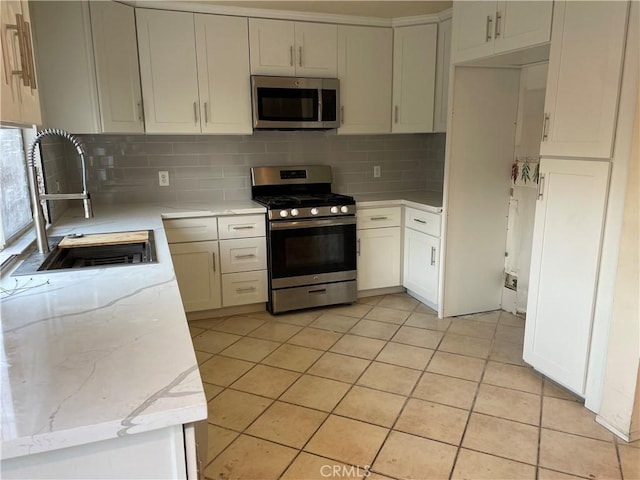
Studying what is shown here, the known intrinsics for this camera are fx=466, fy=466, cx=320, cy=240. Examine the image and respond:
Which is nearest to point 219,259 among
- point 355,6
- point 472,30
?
point 355,6

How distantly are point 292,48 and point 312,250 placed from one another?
5.04ft

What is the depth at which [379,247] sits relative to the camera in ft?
12.7

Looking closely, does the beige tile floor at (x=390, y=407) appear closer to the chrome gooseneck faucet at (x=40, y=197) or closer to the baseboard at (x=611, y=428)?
the baseboard at (x=611, y=428)

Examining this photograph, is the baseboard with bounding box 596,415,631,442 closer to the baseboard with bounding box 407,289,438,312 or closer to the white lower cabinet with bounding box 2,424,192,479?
the baseboard with bounding box 407,289,438,312

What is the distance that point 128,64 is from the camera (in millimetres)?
3127

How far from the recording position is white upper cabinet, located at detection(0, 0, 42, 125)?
1.21 m

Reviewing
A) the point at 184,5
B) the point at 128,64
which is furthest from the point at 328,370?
the point at 184,5

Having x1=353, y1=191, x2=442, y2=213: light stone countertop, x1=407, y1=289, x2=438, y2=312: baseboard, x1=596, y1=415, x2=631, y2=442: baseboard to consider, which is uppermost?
x1=353, y1=191, x2=442, y2=213: light stone countertop

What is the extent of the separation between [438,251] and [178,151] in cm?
217

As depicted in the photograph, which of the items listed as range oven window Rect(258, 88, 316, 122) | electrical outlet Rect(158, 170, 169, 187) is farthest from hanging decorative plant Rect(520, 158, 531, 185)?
electrical outlet Rect(158, 170, 169, 187)

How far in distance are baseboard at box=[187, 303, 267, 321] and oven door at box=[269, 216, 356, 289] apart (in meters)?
0.30

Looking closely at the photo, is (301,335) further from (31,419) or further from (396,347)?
(31,419)

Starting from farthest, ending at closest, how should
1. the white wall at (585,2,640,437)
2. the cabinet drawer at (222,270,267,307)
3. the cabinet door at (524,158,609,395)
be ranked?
the cabinet drawer at (222,270,267,307) < the cabinet door at (524,158,609,395) < the white wall at (585,2,640,437)

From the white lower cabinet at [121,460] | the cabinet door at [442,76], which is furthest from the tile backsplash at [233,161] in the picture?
the white lower cabinet at [121,460]
